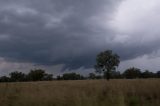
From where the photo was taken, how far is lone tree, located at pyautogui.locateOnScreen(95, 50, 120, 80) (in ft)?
243

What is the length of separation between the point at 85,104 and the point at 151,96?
3369 millimetres

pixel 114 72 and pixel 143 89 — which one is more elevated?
pixel 114 72

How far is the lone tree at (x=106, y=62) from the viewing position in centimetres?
7419

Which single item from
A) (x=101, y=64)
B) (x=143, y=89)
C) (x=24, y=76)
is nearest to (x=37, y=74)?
(x=24, y=76)

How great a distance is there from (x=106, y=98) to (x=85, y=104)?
1472 millimetres

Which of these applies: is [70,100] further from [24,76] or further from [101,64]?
[24,76]

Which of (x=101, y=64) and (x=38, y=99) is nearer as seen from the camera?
(x=38, y=99)

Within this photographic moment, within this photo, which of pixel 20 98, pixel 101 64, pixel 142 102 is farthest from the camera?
pixel 101 64

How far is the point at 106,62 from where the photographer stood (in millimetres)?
75188

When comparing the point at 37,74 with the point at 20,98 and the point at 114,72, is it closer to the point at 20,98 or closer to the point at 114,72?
the point at 114,72

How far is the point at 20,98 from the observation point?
12.9 m

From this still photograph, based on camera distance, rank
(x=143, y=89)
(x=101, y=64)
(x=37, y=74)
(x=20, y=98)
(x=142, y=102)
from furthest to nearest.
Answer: (x=37, y=74) < (x=101, y=64) < (x=143, y=89) < (x=20, y=98) < (x=142, y=102)

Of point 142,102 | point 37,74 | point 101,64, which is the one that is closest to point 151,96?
point 142,102

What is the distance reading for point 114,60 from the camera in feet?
248
